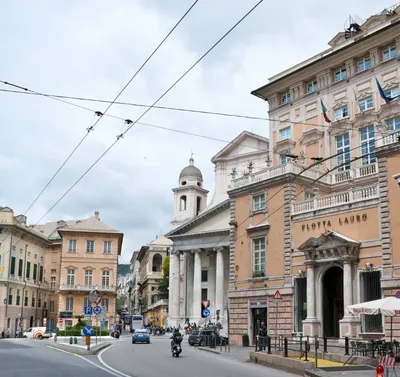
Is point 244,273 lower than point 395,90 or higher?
lower

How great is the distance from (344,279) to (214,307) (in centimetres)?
3513

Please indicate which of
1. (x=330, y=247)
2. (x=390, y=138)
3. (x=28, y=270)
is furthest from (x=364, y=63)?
(x=28, y=270)

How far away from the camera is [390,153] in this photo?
2889 cm

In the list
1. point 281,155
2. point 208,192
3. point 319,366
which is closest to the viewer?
point 319,366

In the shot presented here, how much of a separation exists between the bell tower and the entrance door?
45.7 m

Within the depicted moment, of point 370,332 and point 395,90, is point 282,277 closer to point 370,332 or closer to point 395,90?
point 370,332

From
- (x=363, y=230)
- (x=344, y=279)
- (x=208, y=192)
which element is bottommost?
(x=344, y=279)

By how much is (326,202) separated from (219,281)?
3165 centimetres

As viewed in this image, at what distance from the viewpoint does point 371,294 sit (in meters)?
29.8

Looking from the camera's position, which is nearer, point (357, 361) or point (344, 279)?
point (357, 361)

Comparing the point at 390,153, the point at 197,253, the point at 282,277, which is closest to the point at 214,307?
the point at 197,253

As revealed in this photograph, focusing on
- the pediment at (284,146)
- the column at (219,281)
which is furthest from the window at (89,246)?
the pediment at (284,146)

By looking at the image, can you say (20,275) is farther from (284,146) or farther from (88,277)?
(284,146)

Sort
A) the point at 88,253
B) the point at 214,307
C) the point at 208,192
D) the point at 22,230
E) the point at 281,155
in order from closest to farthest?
the point at 281,155 < the point at 214,307 < the point at 22,230 < the point at 88,253 < the point at 208,192
